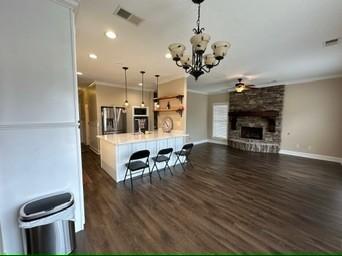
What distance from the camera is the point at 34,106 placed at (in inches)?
64.7

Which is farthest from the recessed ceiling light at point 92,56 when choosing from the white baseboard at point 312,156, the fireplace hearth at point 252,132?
the white baseboard at point 312,156

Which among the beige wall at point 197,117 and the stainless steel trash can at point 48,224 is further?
the beige wall at point 197,117

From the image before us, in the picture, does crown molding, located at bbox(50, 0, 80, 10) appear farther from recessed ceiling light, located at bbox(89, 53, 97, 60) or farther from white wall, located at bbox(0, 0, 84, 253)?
recessed ceiling light, located at bbox(89, 53, 97, 60)

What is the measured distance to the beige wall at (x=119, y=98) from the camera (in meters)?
6.04

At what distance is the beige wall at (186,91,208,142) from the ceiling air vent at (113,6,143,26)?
228 inches

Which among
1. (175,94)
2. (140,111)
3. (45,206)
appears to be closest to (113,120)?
(140,111)

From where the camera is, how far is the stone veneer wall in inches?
249

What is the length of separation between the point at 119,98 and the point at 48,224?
5670 millimetres

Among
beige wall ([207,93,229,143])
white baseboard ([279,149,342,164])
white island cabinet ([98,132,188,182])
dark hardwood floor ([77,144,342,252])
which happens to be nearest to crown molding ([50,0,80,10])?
white island cabinet ([98,132,188,182])

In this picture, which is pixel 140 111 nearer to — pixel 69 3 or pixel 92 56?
pixel 92 56

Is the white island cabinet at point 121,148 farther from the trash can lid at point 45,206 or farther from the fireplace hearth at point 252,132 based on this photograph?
the fireplace hearth at point 252,132

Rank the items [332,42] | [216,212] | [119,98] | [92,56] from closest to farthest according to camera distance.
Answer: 1. [216,212]
2. [332,42]
3. [92,56]
4. [119,98]

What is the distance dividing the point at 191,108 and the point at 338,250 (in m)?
6.71

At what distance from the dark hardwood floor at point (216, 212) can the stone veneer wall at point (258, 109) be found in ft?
7.74
